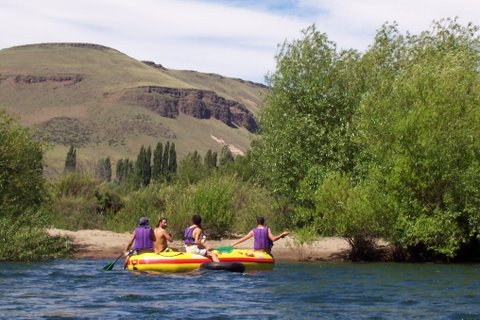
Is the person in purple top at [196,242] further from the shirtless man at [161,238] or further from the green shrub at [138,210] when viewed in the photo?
the green shrub at [138,210]

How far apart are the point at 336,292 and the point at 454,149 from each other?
11.5m

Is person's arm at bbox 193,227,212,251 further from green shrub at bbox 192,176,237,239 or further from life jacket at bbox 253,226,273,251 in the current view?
green shrub at bbox 192,176,237,239

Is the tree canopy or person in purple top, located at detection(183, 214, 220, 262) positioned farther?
the tree canopy

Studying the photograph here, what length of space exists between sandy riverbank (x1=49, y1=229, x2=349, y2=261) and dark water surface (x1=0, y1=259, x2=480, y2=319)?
7206 millimetres

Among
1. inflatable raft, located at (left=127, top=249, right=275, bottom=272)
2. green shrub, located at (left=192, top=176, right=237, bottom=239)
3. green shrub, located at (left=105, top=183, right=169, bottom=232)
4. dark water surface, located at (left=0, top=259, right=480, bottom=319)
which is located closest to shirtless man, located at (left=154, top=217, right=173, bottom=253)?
inflatable raft, located at (left=127, top=249, right=275, bottom=272)

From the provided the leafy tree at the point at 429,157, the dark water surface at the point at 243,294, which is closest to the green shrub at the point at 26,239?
the dark water surface at the point at 243,294

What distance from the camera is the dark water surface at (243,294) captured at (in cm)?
1809

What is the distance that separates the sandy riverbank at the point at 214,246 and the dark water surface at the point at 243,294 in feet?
23.6

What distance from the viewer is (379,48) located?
43438mm

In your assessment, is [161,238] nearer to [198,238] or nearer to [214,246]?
[198,238]

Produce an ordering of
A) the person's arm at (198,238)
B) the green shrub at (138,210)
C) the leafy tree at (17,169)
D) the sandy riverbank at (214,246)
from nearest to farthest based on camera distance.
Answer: the person's arm at (198,238) → the leafy tree at (17,169) → the sandy riverbank at (214,246) → the green shrub at (138,210)

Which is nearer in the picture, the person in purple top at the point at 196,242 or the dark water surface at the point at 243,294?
the dark water surface at the point at 243,294

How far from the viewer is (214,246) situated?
4144 centimetres

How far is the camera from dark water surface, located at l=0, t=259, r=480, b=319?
59.4 feet
